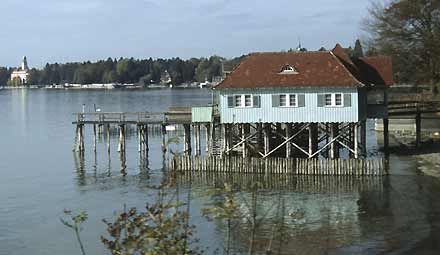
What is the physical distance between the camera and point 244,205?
35281 millimetres

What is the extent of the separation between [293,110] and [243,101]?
3603 millimetres

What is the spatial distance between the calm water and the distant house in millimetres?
4590

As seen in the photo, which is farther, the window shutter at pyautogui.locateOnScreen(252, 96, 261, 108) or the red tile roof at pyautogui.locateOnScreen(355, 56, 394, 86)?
the red tile roof at pyautogui.locateOnScreen(355, 56, 394, 86)

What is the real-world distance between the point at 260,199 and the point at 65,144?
37.6 m

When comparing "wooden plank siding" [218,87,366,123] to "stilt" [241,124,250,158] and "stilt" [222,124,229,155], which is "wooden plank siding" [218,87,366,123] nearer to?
"stilt" [222,124,229,155]

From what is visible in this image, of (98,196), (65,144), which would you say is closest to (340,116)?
(98,196)

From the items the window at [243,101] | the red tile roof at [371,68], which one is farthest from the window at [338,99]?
the window at [243,101]

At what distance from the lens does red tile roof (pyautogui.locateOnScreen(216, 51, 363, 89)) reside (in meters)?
44.5

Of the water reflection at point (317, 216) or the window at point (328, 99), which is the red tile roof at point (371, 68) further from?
the water reflection at point (317, 216)

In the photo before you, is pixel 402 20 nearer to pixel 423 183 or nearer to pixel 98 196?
pixel 423 183

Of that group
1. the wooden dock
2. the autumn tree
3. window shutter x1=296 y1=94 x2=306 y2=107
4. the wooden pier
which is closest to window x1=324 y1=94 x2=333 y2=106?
window shutter x1=296 y1=94 x2=306 y2=107

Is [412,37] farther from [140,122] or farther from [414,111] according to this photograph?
[140,122]

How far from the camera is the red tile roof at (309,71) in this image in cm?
4469

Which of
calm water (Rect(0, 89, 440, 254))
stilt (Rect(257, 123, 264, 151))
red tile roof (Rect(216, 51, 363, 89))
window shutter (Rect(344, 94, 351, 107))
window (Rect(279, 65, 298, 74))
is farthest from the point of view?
stilt (Rect(257, 123, 264, 151))
